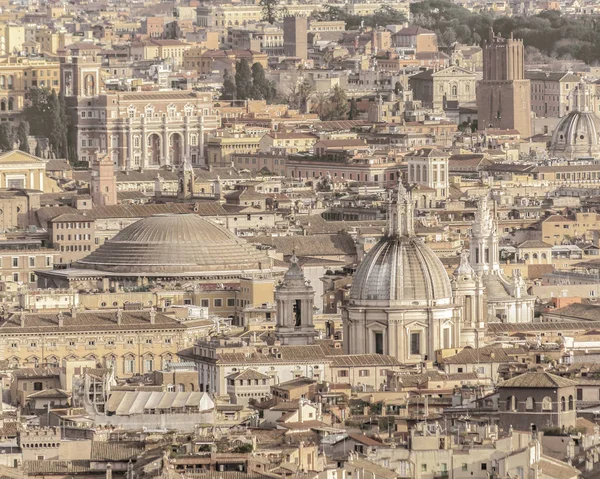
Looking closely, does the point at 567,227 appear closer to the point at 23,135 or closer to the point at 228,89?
the point at 23,135

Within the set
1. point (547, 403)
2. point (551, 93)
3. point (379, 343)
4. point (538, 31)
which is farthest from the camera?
point (538, 31)

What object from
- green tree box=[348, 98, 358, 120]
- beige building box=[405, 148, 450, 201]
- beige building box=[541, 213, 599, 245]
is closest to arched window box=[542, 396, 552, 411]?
beige building box=[541, 213, 599, 245]

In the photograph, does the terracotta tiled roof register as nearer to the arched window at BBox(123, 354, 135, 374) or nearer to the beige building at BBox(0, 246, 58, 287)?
the arched window at BBox(123, 354, 135, 374)

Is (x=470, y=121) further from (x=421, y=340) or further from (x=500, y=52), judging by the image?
(x=421, y=340)

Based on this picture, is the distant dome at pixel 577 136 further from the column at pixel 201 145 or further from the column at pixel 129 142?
the column at pixel 129 142

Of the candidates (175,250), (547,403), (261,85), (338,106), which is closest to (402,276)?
(547,403)

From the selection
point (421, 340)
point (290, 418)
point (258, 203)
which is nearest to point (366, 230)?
point (258, 203)
